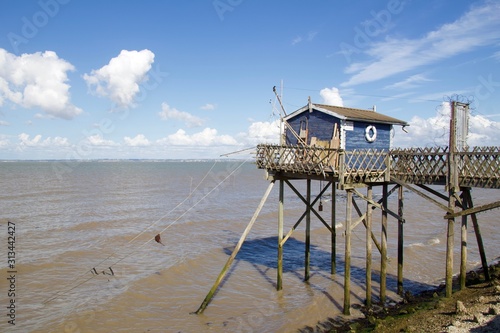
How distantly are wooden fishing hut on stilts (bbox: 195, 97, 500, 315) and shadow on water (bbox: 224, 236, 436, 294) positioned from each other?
1.68 m

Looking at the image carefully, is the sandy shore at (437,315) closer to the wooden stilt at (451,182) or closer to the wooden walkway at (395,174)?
the wooden walkway at (395,174)

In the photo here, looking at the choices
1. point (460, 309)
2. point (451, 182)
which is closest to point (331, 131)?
point (451, 182)

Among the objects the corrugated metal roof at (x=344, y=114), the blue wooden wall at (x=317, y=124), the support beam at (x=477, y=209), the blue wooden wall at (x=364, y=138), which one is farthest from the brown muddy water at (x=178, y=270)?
the support beam at (x=477, y=209)

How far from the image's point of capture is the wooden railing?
13391 mm

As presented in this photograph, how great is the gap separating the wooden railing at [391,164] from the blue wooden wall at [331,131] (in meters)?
1.10

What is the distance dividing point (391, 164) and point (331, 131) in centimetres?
293

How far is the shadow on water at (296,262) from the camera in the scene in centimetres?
Result: 1900

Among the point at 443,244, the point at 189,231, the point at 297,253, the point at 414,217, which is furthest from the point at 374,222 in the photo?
the point at 189,231

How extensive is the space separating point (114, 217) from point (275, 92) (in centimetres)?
2531

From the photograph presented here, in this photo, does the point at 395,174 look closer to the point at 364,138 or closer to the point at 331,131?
the point at 364,138

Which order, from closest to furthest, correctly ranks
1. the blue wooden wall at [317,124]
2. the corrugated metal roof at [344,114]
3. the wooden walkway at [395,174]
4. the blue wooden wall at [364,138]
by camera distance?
the wooden walkway at [395,174] → the corrugated metal roof at [344,114] → the blue wooden wall at [364,138] → the blue wooden wall at [317,124]

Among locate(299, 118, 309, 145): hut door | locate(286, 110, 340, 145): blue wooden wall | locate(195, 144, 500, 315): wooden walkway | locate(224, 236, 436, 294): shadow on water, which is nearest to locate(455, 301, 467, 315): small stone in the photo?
locate(195, 144, 500, 315): wooden walkway

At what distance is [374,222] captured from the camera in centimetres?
3528

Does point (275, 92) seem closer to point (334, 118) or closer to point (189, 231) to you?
point (334, 118)
